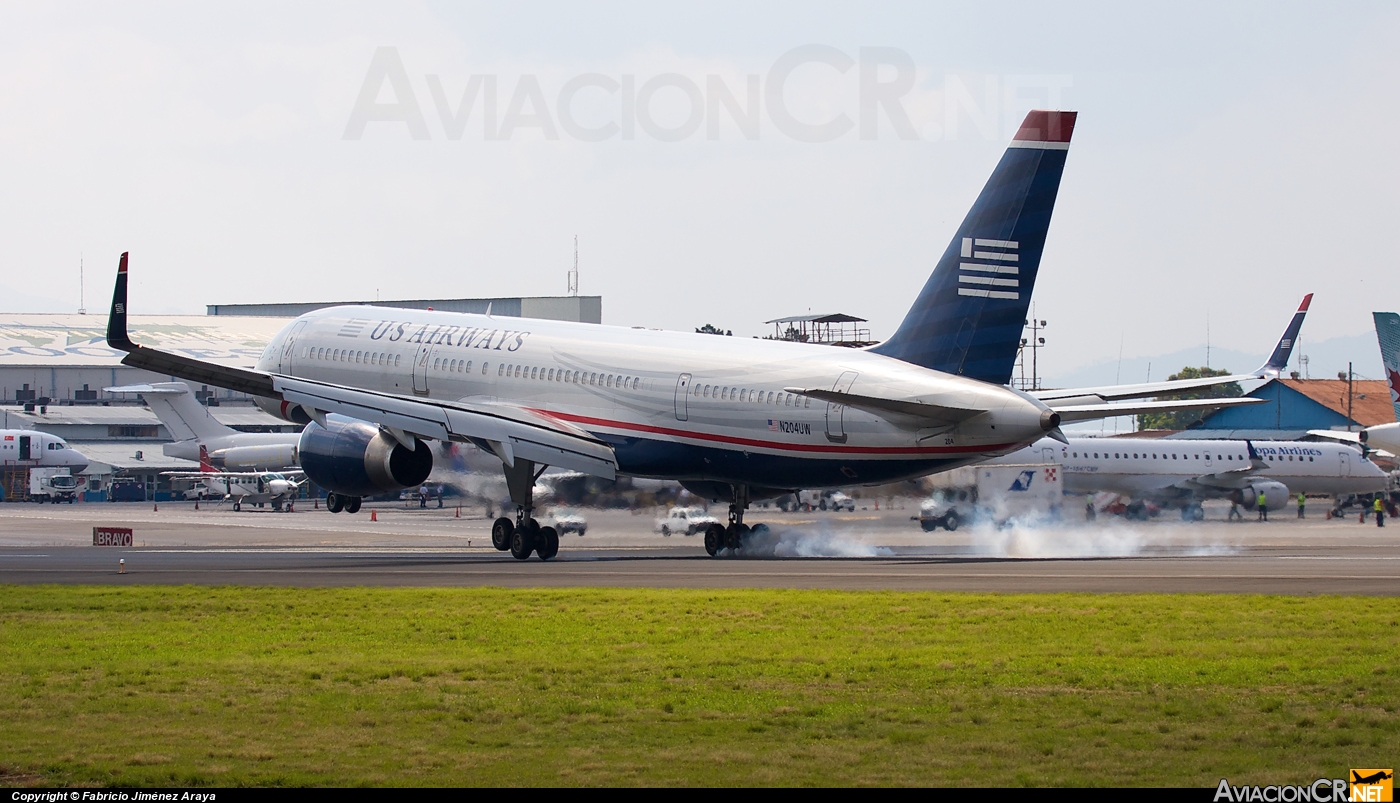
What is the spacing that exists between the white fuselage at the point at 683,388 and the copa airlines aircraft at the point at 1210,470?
114 ft

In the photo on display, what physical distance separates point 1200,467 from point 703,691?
2601 inches

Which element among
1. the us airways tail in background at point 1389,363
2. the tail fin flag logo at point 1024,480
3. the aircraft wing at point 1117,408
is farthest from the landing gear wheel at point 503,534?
the us airways tail in background at point 1389,363

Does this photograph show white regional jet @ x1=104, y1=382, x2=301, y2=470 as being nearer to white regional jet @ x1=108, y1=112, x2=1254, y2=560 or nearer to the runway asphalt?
the runway asphalt

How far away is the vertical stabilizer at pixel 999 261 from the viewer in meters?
32.8

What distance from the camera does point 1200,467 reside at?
251 ft

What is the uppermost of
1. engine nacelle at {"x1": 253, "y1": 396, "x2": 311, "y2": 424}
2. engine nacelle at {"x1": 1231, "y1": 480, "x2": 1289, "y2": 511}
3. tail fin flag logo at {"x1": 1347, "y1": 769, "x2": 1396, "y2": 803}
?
engine nacelle at {"x1": 253, "y1": 396, "x2": 311, "y2": 424}

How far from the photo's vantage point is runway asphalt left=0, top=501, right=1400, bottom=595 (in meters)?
27.8

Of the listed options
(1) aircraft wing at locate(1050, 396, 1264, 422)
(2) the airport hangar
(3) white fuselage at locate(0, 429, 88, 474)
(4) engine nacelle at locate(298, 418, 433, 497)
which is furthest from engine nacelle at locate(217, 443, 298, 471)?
(1) aircraft wing at locate(1050, 396, 1264, 422)

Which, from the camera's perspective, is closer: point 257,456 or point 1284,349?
point 1284,349

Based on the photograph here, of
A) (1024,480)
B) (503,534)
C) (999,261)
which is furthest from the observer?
(1024,480)

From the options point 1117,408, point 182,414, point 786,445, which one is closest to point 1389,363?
point 1117,408

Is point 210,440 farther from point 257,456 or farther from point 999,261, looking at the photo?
point 999,261

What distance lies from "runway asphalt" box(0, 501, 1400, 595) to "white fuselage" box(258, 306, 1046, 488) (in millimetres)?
2384

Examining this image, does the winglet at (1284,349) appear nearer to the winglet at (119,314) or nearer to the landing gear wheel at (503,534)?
the landing gear wheel at (503,534)
